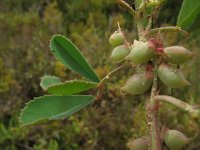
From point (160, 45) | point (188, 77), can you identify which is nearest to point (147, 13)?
point (160, 45)

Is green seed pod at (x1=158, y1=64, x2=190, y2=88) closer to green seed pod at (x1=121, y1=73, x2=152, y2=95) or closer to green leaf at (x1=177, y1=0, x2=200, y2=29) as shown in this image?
green seed pod at (x1=121, y1=73, x2=152, y2=95)

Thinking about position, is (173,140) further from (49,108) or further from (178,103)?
(49,108)

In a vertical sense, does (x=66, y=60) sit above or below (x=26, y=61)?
below

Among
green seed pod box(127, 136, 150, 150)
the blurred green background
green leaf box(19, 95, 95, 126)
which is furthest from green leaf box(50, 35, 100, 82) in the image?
the blurred green background

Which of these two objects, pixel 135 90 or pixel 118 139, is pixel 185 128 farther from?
pixel 135 90

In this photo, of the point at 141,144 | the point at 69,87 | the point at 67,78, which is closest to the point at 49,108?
the point at 69,87

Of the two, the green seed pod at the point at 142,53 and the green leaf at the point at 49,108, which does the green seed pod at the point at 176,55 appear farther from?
the green leaf at the point at 49,108
